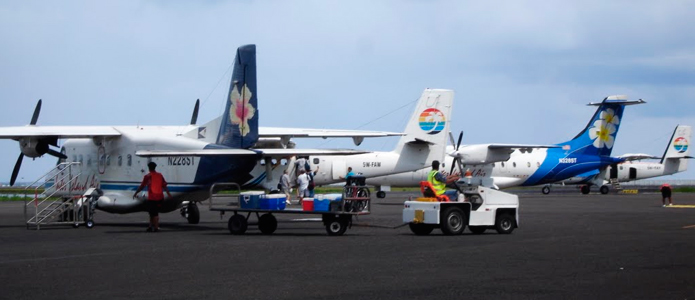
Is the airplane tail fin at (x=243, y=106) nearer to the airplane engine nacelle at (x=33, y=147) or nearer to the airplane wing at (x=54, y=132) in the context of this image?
the airplane wing at (x=54, y=132)

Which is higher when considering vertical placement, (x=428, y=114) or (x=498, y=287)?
(x=428, y=114)

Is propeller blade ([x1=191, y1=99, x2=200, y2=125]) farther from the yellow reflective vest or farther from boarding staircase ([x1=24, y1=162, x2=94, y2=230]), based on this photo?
the yellow reflective vest

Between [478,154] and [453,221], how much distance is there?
32607mm

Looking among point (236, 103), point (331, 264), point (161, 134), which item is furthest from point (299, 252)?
point (161, 134)

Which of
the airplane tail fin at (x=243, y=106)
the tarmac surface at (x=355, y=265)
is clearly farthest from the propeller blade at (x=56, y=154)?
the tarmac surface at (x=355, y=265)

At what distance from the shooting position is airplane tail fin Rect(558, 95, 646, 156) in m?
60.1

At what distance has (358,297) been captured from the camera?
31.6 ft

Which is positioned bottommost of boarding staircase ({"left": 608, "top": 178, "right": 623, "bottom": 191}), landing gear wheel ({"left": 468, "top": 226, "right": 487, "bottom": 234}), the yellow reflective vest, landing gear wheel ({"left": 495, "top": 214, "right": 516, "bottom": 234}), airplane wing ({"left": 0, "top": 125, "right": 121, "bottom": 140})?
landing gear wheel ({"left": 468, "top": 226, "right": 487, "bottom": 234})

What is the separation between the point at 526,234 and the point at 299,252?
6.46 m

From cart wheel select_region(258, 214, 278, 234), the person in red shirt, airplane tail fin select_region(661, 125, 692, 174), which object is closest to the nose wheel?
the person in red shirt

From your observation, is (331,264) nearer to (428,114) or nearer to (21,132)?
(21,132)

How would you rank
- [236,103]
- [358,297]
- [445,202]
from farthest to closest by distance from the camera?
[236,103]
[445,202]
[358,297]

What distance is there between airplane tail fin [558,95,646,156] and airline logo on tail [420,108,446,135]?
19539 millimetres

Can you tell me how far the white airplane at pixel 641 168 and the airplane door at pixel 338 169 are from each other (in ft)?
73.4
